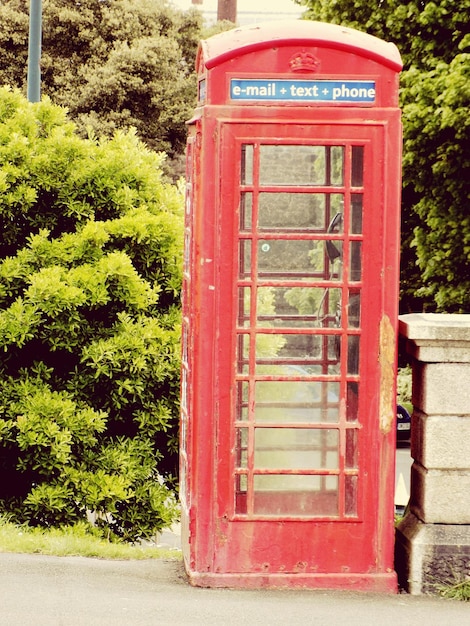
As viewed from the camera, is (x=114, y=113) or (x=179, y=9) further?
(x=179, y=9)

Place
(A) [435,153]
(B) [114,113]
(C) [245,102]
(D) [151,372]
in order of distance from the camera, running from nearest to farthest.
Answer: (C) [245,102] < (D) [151,372] < (A) [435,153] < (B) [114,113]

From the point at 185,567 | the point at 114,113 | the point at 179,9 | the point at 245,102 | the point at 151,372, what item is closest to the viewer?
the point at 245,102

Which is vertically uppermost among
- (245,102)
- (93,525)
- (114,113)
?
(114,113)

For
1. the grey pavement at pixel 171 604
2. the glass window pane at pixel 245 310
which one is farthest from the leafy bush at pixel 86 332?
the glass window pane at pixel 245 310

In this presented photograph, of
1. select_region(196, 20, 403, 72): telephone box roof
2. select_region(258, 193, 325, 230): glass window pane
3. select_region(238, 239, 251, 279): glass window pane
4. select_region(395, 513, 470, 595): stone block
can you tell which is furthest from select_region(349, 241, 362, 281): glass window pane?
select_region(395, 513, 470, 595): stone block

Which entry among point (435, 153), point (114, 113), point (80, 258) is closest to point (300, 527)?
point (80, 258)

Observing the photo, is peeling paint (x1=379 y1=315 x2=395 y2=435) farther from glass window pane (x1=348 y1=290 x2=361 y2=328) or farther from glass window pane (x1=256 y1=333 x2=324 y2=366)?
glass window pane (x1=256 y1=333 x2=324 y2=366)

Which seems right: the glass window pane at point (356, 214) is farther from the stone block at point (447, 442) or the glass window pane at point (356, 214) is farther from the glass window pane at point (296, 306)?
the stone block at point (447, 442)

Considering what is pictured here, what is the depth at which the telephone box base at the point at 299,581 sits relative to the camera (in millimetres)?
5098

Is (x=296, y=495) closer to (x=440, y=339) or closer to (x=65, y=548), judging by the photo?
(x=440, y=339)

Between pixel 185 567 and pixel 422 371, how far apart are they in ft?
5.22

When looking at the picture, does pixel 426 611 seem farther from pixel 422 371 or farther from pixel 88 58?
pixel 88 58

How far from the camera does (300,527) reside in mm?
5090

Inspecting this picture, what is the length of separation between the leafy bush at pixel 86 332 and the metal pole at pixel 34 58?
5.07 m
